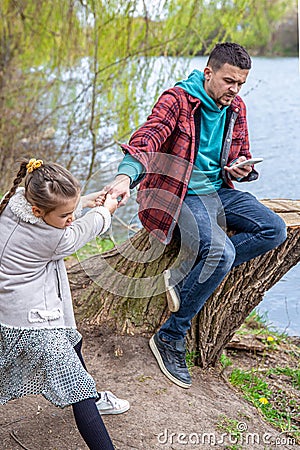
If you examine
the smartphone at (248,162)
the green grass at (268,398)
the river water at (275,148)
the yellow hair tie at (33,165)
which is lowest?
the green grass at (268,398)

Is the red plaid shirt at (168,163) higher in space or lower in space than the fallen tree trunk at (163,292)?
higher

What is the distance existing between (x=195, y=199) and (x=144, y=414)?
3.01 ft

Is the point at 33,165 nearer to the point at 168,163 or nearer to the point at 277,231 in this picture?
the point at 168,163

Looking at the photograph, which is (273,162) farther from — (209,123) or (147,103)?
(209,123)

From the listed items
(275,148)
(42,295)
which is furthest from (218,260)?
(275,148)

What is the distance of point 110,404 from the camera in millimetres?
2484

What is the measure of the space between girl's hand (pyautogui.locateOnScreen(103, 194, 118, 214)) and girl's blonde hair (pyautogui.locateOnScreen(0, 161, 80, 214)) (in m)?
0.30

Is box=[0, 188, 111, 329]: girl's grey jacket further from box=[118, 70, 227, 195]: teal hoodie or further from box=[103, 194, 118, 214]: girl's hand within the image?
box=[118, 70, 227, 195]: teal hoodie

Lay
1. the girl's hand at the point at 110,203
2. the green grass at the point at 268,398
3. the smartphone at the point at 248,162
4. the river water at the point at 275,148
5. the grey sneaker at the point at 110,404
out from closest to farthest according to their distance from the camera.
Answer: the girl's hand at the point at 110,203 < the grey sneaker at the point at 110,404 < the smartphone at the point at 248,162 < the green grass at the point at 268,398 < the river water at the point at 275,148

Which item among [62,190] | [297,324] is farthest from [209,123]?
[297,324]

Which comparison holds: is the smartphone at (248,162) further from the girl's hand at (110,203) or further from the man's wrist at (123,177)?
the girl's hand at (110,203)

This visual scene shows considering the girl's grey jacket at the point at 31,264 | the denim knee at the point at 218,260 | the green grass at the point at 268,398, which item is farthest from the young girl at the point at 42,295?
the green grass at the point at 268,398

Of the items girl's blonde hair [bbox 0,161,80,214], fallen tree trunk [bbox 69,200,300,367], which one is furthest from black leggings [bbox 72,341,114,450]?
fallen tree trunk [bbox 69,200,300,367]

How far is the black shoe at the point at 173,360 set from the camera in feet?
9.07
